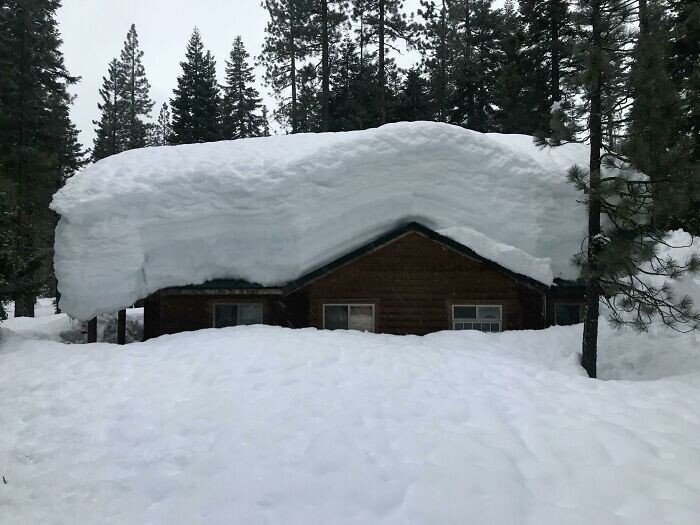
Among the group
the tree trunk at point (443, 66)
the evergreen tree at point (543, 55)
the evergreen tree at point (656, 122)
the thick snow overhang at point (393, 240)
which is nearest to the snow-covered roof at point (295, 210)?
the thick snow overhang at point (393, 240)

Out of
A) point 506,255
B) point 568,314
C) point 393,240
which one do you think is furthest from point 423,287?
point 568,314

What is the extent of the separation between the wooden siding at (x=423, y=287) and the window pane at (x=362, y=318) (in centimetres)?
20

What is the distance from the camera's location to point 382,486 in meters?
4.16

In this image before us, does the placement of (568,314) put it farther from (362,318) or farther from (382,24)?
(382,24)

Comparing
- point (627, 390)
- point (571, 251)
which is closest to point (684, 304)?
point (627, 390)

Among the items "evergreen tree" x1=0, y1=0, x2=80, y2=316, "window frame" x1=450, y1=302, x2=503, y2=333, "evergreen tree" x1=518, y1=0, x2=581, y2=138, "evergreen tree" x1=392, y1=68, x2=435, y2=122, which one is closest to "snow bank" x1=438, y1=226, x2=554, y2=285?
"window frame" x1=450, y1=302, x2=503, y2=333

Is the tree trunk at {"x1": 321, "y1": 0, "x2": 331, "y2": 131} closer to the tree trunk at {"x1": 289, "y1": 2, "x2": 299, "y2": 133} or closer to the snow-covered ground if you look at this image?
the tree trunk at {"x1": 289, "y1": 2, "x2": 299, "y2": 133}

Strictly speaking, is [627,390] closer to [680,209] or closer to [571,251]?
[680,209]

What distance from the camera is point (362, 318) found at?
12.6 meters

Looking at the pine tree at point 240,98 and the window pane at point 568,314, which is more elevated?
the pine tree at point 240,98

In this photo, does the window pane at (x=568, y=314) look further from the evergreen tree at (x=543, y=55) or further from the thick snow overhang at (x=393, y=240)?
the evergreen tree at (x=543, y=55)

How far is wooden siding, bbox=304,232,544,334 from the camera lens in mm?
12406

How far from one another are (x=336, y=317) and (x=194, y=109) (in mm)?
24896

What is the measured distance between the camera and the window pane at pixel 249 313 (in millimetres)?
13320
